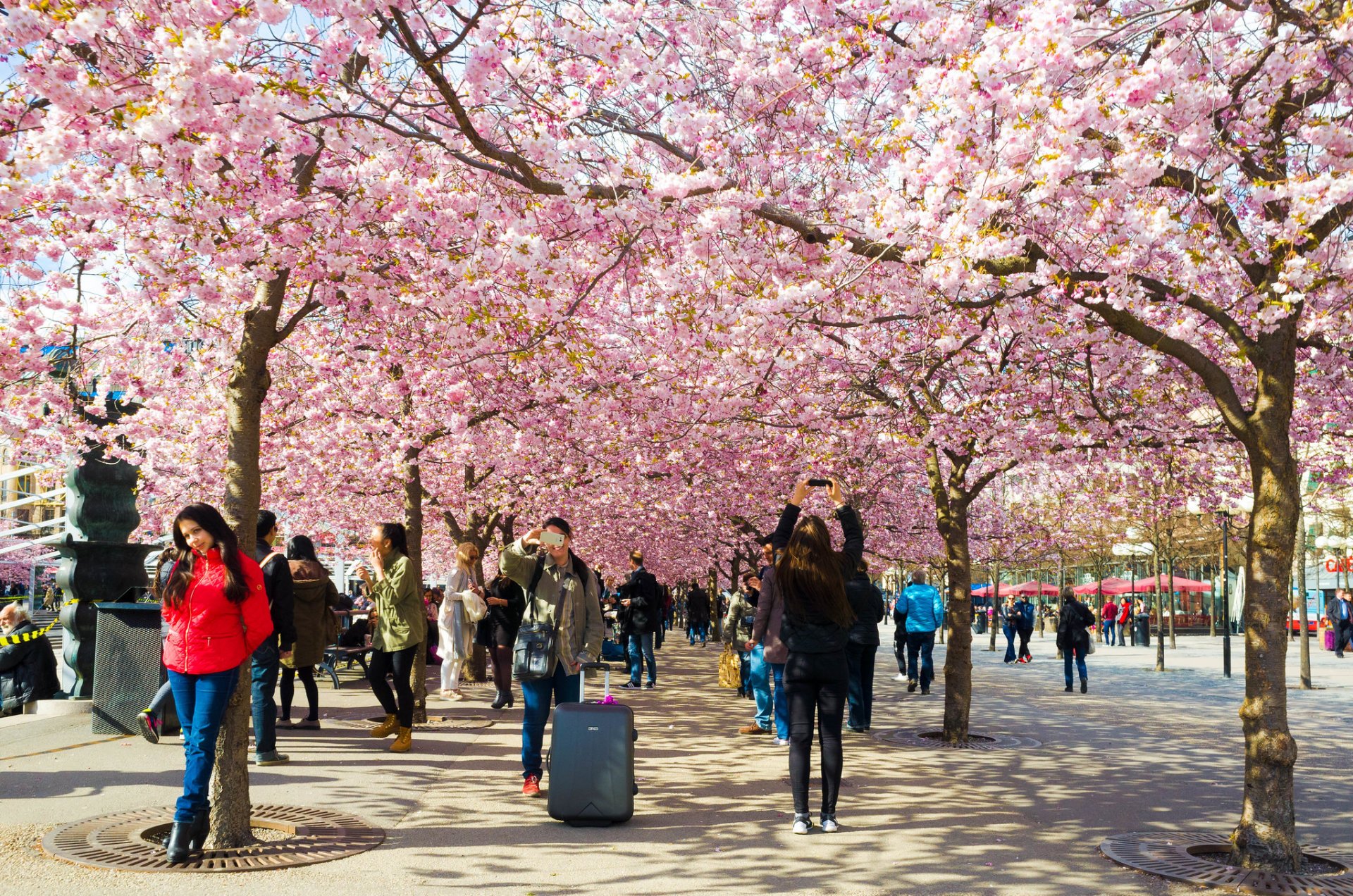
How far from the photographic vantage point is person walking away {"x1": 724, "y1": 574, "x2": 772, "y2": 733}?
12742 millimetres

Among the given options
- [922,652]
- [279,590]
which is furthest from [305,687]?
[922,652]

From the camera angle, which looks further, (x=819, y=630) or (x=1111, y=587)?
(x=1111, y=587)

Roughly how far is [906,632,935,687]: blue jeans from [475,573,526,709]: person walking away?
736 centimetres

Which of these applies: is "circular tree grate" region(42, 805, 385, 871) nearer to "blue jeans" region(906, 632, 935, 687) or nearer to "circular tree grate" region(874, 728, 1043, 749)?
"circular tree grate" region(874, 728, 1043, 749)

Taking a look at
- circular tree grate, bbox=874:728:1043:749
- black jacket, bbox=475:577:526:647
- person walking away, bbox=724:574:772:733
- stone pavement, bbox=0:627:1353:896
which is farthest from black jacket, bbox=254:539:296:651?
circular tree grate, bbox=874:728:1043:749

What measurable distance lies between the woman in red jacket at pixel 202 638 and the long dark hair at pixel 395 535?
4209mm

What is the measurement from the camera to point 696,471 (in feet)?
65.0

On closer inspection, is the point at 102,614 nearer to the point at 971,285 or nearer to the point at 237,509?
the point at 237,509

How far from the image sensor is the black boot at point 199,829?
606 centimetres

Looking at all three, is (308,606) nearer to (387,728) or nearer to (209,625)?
(387,728)

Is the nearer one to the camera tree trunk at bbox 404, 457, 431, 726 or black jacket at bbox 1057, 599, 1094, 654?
tree trunk at bbox 404, 457, 431, 726

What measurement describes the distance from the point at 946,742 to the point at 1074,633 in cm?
851

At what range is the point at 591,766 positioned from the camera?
7363 millimetres

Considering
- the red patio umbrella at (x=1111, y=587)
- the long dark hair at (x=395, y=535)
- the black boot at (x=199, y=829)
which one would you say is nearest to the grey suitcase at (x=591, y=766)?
the black boot at (x=199, y=829)
